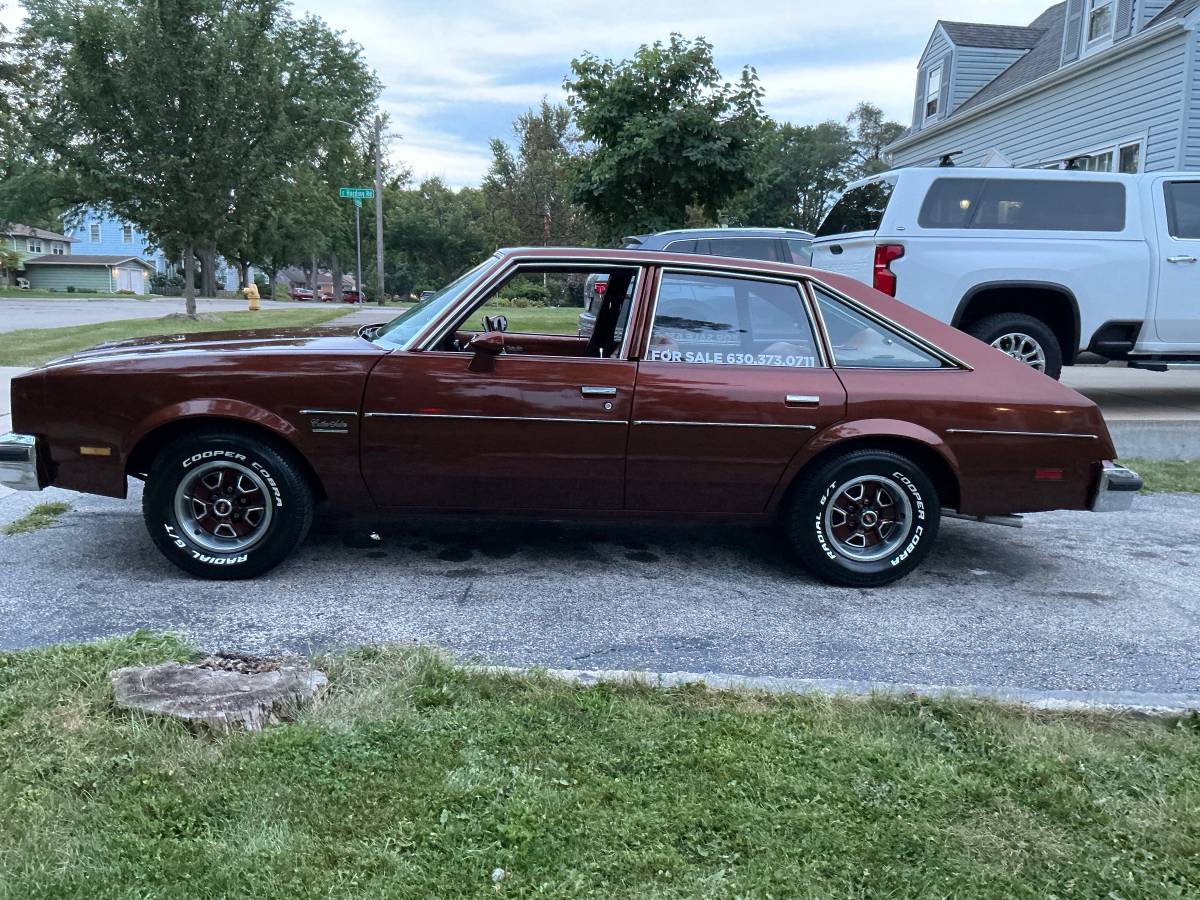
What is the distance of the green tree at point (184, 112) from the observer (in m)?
19.2

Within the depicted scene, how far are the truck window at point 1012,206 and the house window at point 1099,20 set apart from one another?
10.7 meters

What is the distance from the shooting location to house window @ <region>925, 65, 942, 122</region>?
23.4 m

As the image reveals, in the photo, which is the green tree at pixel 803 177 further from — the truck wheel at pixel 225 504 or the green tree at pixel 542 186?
the truck wheel at pixel 225 504

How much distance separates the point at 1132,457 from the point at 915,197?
282 centimetres

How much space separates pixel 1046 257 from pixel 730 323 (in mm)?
4953

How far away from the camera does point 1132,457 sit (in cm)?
802

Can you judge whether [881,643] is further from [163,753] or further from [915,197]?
[915,197]

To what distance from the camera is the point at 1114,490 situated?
4.63 metres

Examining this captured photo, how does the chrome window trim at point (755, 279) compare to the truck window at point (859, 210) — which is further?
the truck window at point (859, 210)

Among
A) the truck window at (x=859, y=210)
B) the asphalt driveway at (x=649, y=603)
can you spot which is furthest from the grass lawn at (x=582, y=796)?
the truck window at (x=859, y=210)

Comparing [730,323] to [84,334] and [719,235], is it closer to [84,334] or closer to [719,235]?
[719,235]

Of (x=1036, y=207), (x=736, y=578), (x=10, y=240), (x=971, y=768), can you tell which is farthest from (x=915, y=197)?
(x=10, y=240)

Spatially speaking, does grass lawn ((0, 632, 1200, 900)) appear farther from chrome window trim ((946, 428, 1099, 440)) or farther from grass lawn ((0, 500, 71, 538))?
grass lawn ((0, 500, 71, 538))

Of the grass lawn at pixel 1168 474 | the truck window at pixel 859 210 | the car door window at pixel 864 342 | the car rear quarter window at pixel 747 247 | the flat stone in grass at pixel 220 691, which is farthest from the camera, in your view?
the car rear quarter window at pixel 747 247
